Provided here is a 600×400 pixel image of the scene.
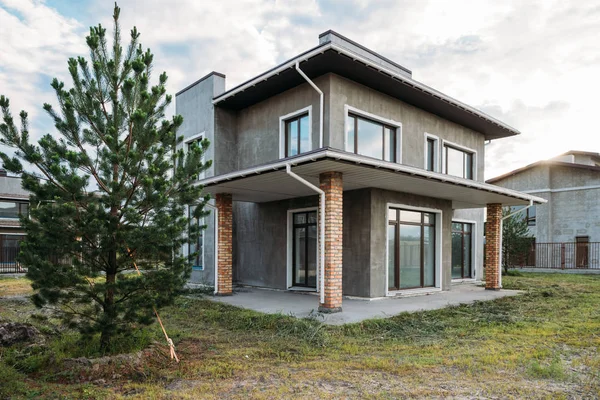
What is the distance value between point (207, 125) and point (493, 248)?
10.00m

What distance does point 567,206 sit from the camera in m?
23.3

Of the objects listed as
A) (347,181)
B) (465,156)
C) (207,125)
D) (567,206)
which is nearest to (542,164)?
(567,206)

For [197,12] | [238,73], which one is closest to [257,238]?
[238,73]

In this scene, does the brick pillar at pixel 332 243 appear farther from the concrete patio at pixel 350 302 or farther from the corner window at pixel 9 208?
the corner window at pixel 9 208

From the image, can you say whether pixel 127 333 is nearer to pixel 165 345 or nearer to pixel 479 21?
pixel 165 345

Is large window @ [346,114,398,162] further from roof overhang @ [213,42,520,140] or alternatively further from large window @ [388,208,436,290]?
large window @ [388,208,436,290]

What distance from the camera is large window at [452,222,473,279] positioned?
49.7ft

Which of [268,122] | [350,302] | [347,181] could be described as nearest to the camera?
[347,181]

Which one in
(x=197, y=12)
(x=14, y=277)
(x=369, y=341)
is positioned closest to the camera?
(x=369, y=341)

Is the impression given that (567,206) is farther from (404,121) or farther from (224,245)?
(224,245)

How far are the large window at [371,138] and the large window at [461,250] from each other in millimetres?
5930

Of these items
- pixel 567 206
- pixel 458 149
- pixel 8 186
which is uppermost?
pixel 458 149

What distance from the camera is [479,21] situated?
29.6 feet

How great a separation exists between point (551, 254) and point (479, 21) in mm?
19390
